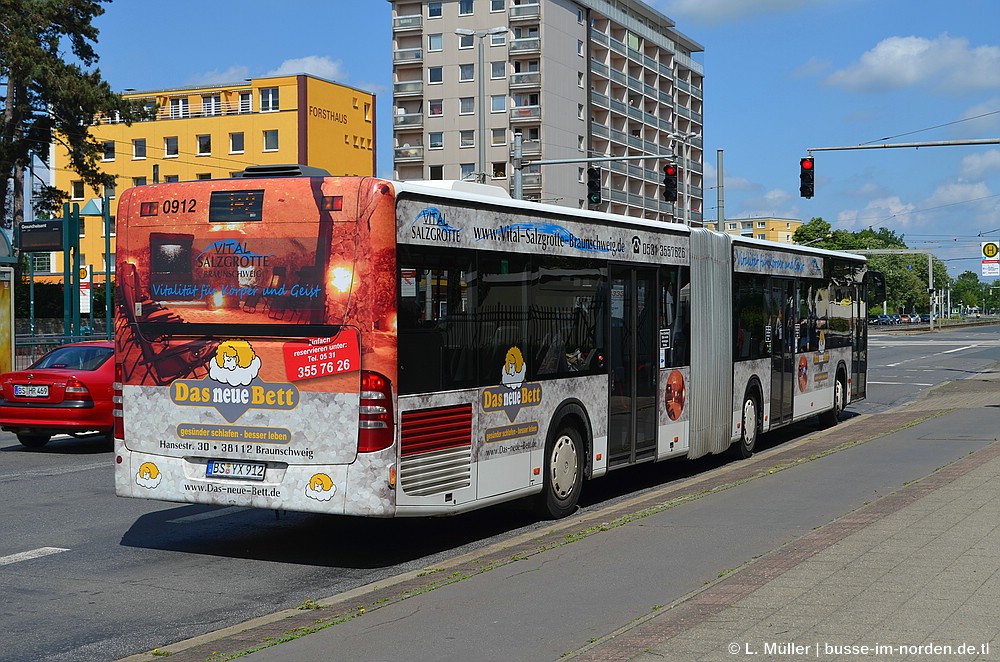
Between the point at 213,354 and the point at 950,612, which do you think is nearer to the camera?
the point at 950,612

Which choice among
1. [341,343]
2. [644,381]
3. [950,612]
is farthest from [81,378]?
[950,612]

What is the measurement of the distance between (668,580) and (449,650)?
2077 mm

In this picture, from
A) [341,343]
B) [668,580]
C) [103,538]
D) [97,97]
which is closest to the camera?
[668,580]

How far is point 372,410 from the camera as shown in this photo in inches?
352

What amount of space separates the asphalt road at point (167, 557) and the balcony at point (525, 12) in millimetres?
77479

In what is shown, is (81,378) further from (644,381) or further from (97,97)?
(97,97)

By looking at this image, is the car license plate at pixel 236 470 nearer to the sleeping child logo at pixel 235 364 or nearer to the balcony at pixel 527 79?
the sleeping child logo at pixel 235 364

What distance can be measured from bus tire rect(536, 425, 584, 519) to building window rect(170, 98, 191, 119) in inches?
3254

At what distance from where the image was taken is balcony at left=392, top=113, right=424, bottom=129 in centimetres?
9212

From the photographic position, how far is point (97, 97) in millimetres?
48031

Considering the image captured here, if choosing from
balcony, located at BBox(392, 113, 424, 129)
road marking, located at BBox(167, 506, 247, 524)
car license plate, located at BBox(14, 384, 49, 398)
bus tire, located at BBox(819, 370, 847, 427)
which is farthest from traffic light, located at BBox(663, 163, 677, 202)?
balcony, located at BBox(392, 113, 424, 129)

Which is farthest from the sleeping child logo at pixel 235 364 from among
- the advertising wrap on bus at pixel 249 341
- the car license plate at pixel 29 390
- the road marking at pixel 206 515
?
the car license plate at pixel 29 390

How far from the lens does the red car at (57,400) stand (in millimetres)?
17422

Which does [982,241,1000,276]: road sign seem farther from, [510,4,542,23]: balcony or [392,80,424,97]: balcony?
[392,80,424,97]: balcony
